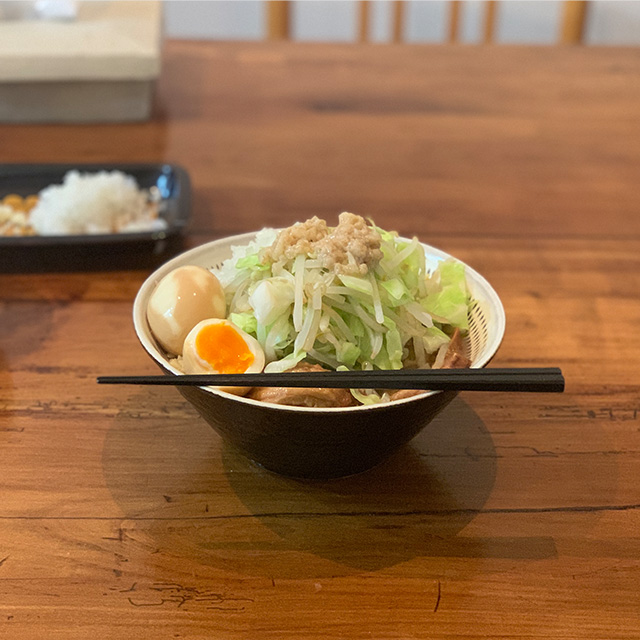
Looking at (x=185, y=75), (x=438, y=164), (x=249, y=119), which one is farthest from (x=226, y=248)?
(x=185, y=75)

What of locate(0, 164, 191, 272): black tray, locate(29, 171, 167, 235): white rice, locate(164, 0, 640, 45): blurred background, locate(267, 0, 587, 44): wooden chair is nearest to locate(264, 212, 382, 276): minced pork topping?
locate(0, 164, 191, 272): black tray

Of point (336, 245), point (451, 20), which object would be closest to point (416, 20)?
point (451, 20)

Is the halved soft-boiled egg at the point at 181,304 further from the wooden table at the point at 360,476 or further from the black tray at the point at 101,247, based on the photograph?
the black tray at the point at 101,247

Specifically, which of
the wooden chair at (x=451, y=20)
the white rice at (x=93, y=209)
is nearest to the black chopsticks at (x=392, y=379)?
the white rice at (x=93, y=209)

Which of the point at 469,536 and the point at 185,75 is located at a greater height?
the point at 185,75

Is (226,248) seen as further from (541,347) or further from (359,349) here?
(541,347)

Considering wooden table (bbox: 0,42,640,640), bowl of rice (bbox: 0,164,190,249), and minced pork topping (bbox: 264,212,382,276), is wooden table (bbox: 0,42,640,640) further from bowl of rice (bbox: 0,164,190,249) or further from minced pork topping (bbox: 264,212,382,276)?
minced pork topping (bbox: 264,212,382,276)
